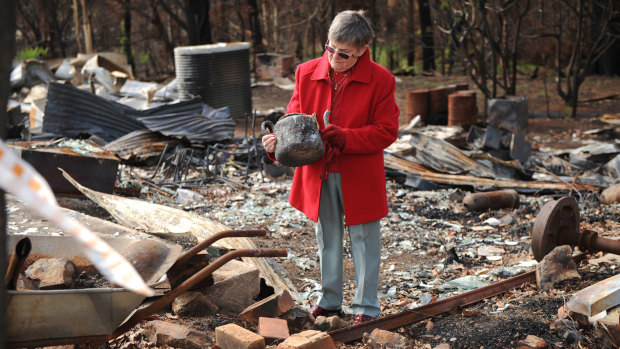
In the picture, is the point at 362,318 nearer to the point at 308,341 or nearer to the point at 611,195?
the point at 308,341

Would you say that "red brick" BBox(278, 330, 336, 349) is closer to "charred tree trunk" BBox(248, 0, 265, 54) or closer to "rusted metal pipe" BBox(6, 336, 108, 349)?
"rusted metal pipe" BBox(6, 336, 108, 349)

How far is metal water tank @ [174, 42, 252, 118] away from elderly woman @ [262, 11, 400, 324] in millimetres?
8550

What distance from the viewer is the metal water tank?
486 inches

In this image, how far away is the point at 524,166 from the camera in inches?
340

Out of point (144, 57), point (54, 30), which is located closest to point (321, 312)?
point (144, 57)

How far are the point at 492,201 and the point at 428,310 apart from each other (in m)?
3.14

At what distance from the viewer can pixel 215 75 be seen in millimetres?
12492

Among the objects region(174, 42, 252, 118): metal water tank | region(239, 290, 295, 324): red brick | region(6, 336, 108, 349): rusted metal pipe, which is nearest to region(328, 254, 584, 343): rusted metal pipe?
region(239, 290, 295, 324): red brick

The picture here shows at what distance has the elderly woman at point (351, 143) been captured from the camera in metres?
3.69

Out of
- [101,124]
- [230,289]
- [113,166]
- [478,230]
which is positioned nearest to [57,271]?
[230,289]

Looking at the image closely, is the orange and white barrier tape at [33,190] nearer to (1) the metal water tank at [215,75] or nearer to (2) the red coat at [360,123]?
(2) the red coat at [360,123]

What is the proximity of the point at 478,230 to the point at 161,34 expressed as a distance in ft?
52.1

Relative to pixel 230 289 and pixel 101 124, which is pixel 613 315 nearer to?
pixel 230 289

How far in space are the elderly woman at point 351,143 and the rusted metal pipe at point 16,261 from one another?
60.2 inches
